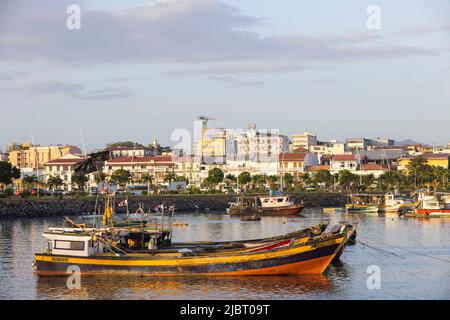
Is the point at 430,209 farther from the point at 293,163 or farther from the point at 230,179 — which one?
the point at 293,163

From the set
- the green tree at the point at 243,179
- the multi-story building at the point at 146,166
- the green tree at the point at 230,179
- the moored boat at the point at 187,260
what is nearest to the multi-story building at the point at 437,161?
the green tree at the point at 230,179

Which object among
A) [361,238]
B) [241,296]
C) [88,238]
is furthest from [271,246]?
[361,238]

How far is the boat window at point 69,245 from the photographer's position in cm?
3903

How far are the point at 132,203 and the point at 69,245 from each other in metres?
73.5

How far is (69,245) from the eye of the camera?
128ft

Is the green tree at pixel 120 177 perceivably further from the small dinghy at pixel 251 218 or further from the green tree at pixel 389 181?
the small dinghy at pixel 251 218

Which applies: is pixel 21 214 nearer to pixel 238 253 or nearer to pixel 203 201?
pixel 203 201

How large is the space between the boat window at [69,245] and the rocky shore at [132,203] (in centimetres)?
5342

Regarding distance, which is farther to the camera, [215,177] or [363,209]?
[215,177]

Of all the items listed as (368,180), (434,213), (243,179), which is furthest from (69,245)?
(368,180)

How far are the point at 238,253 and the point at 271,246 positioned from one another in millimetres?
1994

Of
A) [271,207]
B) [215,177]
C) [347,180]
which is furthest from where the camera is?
[347,180]
